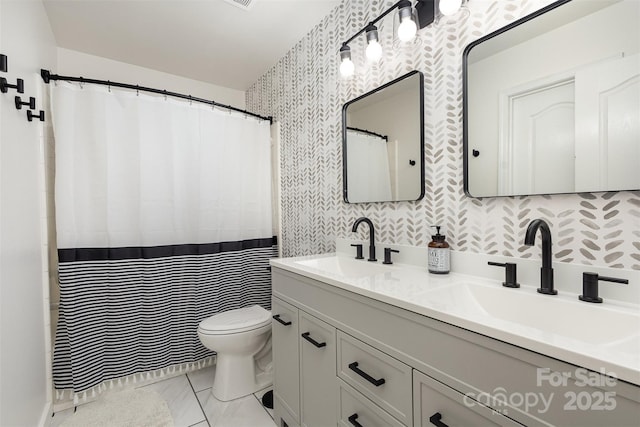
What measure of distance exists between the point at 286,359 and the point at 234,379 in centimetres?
60

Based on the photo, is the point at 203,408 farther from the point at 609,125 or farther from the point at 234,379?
the point at 609,125

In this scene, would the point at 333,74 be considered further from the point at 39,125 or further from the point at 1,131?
the point at 39,125

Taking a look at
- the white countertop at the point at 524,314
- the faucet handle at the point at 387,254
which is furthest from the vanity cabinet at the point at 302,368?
the faucet handle at the point at 387,254

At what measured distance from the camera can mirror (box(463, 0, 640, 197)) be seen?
2.79 ft

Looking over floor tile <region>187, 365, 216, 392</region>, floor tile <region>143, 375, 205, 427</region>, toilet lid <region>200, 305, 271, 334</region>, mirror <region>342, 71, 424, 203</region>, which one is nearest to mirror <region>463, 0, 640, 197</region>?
mirror <region>342, 71, 424, 203</region>

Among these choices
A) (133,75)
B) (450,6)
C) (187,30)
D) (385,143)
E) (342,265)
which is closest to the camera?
(450,6)

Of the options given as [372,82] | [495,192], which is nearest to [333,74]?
[372,82]

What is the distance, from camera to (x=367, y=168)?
1.69 m

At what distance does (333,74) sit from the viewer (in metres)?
1.88

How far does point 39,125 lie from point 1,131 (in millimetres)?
716

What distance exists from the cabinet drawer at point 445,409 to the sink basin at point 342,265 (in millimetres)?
701

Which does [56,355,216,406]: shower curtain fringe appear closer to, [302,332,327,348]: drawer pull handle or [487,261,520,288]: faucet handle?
[302,332,327,348]: drawer pull handle

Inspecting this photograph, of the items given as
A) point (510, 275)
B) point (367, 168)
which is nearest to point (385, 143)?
point (367, 168)

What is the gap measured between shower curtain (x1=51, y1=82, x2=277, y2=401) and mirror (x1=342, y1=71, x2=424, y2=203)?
976mm
